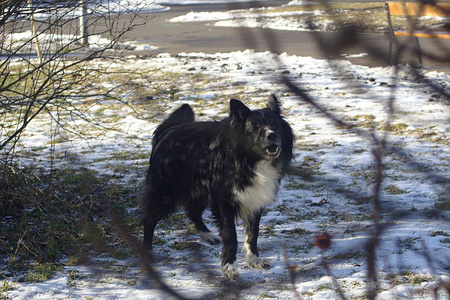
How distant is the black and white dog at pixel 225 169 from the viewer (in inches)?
156

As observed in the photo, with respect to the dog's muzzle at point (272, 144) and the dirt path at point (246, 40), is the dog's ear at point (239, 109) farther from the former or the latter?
the dirt path at point (246, 40)

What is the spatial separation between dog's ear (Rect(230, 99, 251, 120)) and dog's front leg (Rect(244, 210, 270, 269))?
0.79 meters

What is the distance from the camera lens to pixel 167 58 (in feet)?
44.0

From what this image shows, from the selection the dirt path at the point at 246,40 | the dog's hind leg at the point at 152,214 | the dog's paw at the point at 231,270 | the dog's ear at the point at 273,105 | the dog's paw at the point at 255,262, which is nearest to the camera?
the dirt path at the point at 246,40

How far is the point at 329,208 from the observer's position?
522 cm

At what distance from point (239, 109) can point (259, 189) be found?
638 millimetres

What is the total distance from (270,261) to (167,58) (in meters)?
9.80

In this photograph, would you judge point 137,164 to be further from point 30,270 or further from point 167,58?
point 167,58

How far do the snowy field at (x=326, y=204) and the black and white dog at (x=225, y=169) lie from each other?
0.98 ft

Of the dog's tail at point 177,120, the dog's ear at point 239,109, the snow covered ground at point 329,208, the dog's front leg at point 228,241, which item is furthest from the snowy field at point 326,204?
the dog's ear at point 239,109

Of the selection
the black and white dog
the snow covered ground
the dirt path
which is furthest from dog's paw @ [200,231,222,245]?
the dirt path

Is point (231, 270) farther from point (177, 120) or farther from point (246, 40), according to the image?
point (246, 40)

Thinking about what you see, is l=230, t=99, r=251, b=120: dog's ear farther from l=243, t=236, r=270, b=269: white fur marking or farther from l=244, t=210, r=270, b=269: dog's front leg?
l=243, t=236, r=270, b=269: white fur marking

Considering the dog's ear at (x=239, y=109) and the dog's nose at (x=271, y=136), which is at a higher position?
the dog's ear at (x=239, y=109)
